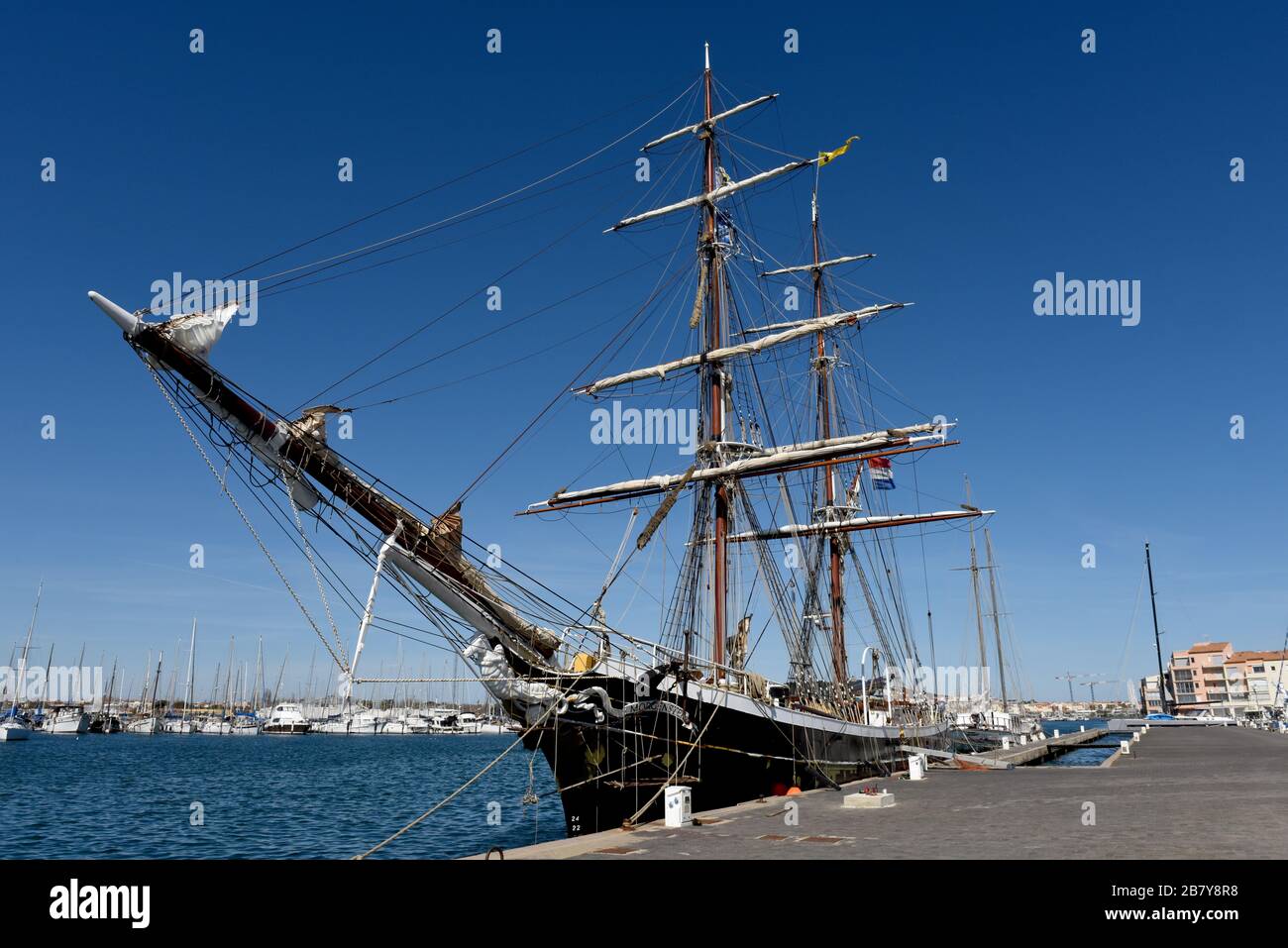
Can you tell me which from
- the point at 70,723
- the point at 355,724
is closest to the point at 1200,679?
the point at 355,724

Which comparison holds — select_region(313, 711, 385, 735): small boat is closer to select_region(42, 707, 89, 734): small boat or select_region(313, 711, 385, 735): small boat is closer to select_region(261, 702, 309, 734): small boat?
select_region(261, 702, 309, 734): small boat

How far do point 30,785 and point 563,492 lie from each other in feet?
113

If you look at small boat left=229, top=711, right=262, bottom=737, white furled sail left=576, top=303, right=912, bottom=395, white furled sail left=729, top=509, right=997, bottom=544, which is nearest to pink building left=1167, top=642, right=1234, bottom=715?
white furled sail left=729, top=509, right=997, bottom=544

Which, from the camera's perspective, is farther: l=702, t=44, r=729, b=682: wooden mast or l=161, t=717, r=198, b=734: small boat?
l=161, t=717, r=198, b=734: small boat

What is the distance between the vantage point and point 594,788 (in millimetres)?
19766

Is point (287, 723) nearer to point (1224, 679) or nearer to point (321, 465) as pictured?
point (321, 465)

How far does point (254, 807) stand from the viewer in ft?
111

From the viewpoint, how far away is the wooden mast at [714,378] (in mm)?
27281

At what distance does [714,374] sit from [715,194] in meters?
7.43

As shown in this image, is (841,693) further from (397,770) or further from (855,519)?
(397,770)

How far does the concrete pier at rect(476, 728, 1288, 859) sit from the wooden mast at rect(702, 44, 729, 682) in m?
6.86

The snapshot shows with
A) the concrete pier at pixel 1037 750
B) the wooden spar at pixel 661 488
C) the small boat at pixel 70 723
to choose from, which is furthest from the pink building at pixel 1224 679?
the small boat at pixel 70 723

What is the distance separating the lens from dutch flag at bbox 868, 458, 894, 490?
4494cm
